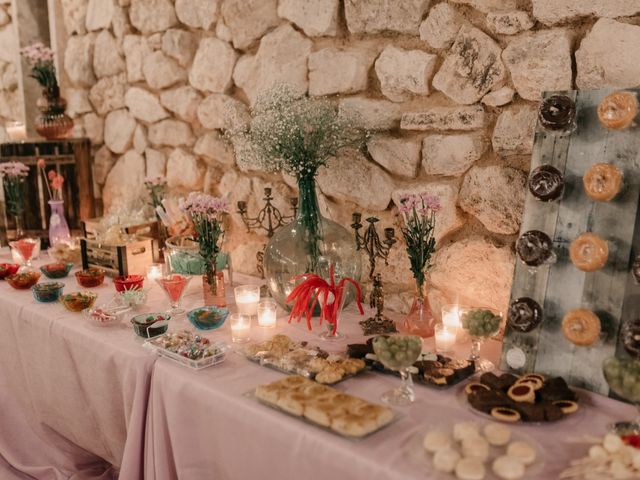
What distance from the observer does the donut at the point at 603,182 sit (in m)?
1.36

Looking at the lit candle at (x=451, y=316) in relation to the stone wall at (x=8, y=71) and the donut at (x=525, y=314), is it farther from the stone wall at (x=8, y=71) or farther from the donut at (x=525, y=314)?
the stone wall at (x=8, y=71)

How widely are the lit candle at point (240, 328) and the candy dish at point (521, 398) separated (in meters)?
0.68

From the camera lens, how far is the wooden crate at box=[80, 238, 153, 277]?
7.89ft

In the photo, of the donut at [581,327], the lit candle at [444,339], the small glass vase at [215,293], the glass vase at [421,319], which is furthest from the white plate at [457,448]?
the small glass vase at [215,293]

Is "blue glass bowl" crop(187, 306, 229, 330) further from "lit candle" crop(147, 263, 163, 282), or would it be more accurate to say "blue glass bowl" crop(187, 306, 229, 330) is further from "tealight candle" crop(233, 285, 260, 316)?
"lit candle" crop(147, 263, 163, 282)

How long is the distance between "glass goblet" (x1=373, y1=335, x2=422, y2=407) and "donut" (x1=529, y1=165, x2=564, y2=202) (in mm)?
477

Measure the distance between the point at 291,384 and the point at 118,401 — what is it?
66 cm

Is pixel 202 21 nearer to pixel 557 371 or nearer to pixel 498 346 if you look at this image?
pixel 498 346

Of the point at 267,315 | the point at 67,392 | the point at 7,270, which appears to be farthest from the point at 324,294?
the point at 7,270

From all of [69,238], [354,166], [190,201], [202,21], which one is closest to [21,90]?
[69,238]

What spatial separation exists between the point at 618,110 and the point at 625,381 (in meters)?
0.61

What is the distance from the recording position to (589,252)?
4.58 ft

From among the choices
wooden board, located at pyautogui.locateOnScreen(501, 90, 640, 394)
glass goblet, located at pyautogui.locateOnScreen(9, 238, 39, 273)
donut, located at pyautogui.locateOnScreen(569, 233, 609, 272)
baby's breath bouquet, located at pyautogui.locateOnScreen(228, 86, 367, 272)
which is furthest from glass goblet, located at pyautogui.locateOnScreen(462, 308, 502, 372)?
glass goblet, located at pyautogui.locateOnScreen(9, 238, 39, 273)

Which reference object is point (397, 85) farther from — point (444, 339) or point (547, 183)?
point (444, 339)
